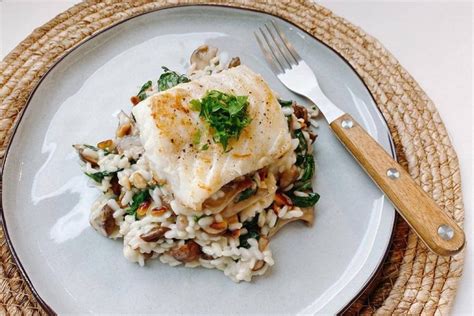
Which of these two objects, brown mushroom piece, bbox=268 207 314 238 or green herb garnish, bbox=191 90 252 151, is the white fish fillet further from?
brown mushroom piece, bbox=268 207 314 238

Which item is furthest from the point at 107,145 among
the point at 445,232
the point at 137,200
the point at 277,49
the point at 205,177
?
the point at 445,232

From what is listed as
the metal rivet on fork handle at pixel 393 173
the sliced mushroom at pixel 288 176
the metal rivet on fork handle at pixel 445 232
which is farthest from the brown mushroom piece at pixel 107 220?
the metal rivet on fork handle at pixel 445 232

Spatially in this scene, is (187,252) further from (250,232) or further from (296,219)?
(296,219)

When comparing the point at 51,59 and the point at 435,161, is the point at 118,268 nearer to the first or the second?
the point at 51,59

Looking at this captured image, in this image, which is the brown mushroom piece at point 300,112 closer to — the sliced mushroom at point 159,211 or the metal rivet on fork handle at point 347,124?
the metal rivet on fork handle at point 347,124

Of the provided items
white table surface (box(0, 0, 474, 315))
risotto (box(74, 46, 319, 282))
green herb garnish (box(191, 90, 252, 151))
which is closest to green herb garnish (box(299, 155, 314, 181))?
risotto (box(74, 46, 319, 282))

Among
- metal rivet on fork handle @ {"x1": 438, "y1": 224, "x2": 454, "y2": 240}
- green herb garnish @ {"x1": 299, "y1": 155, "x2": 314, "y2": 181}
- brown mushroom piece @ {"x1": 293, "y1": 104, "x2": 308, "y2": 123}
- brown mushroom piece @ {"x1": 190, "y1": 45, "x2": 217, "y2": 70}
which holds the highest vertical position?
brown mushroom piece @ {"x1": 190, "y1": 45, "x2": 217, "y2": 70}

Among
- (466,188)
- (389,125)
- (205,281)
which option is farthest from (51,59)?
(466,188)
